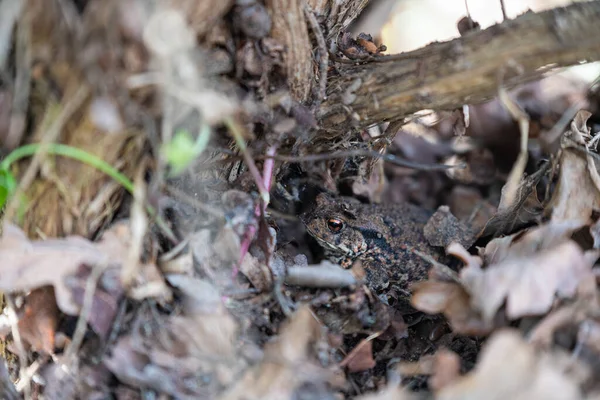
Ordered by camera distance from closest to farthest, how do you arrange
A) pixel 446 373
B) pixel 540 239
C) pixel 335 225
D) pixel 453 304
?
pixel 446 373 < pixel 453 304 < pixel 540 239 < pixel 335 225

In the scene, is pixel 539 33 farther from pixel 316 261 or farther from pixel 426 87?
pixel 316 261

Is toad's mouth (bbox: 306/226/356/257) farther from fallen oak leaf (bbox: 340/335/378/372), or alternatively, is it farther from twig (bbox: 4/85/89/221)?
Result: twig (bbox: 4/85/89/221)

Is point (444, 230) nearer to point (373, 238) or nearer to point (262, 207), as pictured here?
point (373, 238)

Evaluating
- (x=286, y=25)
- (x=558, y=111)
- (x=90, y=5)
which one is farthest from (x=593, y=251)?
(x=558, y=111)

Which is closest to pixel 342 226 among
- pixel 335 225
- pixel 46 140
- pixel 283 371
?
pixel 335 225

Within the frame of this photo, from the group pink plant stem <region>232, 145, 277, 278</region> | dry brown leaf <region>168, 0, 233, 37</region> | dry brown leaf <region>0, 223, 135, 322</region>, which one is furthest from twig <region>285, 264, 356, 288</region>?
dry brown leaf <region>168, 0, 233, 37</region>
